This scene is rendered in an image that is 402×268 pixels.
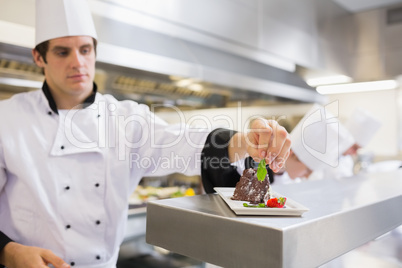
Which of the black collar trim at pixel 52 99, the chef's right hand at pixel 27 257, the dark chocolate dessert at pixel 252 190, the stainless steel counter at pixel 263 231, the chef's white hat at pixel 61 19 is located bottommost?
the chef's right hand at pixel 27 257

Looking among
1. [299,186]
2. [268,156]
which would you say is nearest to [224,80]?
[299,186]

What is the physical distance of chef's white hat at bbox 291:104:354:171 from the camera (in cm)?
196

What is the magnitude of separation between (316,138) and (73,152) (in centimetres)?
136

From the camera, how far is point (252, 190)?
0.73 meters

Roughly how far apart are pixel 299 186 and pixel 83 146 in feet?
2.76

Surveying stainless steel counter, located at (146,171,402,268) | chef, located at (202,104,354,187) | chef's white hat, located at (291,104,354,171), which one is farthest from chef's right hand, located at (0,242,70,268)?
chef's white hat, located at (291,104,354,171)

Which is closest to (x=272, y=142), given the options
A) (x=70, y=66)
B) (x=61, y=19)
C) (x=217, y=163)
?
(x=217, y=163)

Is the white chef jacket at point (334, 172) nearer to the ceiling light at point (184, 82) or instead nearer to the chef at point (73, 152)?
the ceiling light at point (184, 82)

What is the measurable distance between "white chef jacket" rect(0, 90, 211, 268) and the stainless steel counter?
0.56 metres

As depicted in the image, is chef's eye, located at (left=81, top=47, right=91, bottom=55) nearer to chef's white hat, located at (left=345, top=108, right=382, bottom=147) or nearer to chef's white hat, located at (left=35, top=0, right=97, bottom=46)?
chef's white hat, located at (left=35, top=0, right=97, bottom=46)

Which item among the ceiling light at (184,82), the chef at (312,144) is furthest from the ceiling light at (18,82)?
the chef at (312,144)

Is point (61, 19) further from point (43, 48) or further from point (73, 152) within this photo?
point (73, 152)

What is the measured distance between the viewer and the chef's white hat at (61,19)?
4.60 feet

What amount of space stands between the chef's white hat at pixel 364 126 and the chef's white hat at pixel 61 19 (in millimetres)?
2776
